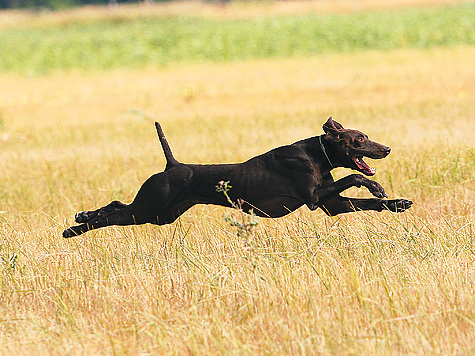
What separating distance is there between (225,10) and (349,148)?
52.5 metres

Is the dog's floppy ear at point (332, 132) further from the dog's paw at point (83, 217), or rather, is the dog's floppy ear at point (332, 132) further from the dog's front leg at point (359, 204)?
the dog's paw at point (83, 217)

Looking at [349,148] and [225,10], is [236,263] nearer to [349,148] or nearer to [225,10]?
[349,148]

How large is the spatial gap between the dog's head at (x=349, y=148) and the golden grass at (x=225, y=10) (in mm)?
47476

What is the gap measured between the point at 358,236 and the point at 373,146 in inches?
27.1

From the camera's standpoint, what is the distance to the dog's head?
5.91m

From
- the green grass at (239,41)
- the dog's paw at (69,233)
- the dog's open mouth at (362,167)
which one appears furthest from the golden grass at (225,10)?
the dog's open mouth at (362,167)

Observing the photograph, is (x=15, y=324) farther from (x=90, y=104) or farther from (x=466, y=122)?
(x=90, y=104)

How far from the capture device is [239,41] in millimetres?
39375

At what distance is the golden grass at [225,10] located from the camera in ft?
176

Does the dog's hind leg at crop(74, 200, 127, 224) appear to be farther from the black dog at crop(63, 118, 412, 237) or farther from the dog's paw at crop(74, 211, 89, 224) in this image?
the black dog at crop(63, 118, 412, 237)

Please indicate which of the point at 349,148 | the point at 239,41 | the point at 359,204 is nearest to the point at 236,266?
the point at 359,204

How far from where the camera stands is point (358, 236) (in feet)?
19.9

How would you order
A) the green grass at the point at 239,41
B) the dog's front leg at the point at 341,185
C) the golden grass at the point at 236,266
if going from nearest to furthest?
the golden grass at the point at 236,266 → the dog's front leg at the point at 341,185 → the green grass at the point at 239,41

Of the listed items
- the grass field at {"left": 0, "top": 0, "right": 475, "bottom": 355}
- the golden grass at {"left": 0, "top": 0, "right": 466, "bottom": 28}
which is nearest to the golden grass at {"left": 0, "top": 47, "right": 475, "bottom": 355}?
the grass field at {"left": 0, "top": 0, "right": 475, "bottom": 355}
